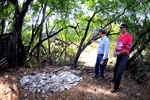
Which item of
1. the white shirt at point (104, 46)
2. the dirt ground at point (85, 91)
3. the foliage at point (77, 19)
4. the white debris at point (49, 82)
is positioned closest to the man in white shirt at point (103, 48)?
the white shirt at point (104, 46)

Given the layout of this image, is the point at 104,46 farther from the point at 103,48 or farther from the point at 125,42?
the point at 125,42

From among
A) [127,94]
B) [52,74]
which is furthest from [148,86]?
[52,74]

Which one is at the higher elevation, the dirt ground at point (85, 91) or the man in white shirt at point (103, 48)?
the man in white shirt at point (103, 48)

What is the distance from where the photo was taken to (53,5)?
11.0 metres

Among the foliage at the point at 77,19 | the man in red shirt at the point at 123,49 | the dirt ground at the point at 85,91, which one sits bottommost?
the dirt ground at the point at 85,91

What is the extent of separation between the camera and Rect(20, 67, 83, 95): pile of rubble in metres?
6.42

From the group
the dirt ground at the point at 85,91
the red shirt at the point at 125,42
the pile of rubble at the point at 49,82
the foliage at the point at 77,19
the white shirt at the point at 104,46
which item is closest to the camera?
the red shirt at the point at 125,42

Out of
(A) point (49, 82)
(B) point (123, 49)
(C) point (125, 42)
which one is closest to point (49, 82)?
(A) point (49, 82)

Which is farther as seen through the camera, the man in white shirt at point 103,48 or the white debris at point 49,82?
the man in white shirt at point 103,48

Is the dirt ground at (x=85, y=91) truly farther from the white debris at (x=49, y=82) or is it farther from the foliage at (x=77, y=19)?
the foliage at (x=77, y=19)

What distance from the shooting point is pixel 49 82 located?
6.77 meters

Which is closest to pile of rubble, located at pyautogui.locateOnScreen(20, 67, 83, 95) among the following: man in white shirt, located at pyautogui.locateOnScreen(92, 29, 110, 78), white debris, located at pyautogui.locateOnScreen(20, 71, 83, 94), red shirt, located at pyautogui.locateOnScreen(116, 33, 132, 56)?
white debris, located at pyautogui.locateOnScreen(20, 71, 83, 94)

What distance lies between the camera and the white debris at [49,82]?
6.42 m

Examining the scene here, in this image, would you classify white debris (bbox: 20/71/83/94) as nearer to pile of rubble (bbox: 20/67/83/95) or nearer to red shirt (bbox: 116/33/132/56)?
pile of rubble (bbox: 20/67/83/95)
